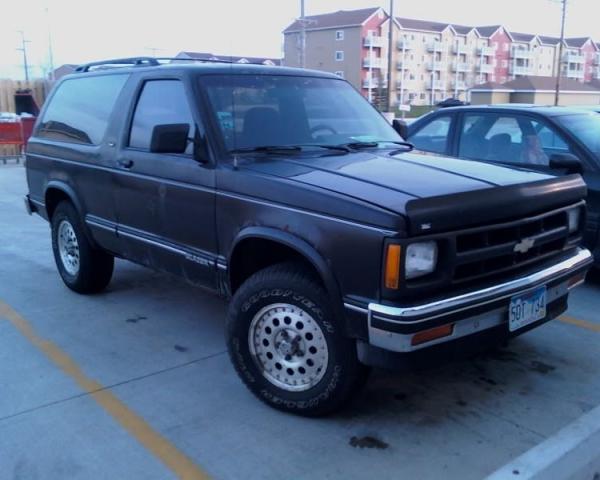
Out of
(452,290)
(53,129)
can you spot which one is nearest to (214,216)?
(452,290)

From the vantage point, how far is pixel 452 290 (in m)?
3.21

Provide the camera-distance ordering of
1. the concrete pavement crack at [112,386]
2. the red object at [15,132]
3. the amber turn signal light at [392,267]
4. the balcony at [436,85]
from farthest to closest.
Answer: the balcony at [436,85]
the red object at [15,132]
the concrete pavement crack at [112,386]
the amber turn signal light at [392,267]

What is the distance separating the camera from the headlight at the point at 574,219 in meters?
4.00

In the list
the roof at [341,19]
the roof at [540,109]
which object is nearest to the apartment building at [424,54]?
the roof at [341,19]

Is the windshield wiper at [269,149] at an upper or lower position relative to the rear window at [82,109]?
lower

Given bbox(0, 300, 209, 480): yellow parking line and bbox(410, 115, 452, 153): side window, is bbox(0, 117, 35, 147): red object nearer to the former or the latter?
bbox(410, 115, 452, 153): side window

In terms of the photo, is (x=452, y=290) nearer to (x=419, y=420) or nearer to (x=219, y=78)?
(x=419, y=420)

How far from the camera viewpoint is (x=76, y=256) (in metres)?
5.80

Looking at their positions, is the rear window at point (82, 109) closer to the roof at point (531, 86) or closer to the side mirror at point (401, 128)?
the side mirror at point (401, 128)

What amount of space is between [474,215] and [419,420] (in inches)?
49.0

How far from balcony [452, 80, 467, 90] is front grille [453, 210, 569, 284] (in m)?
93.5

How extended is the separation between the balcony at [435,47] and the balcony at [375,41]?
991cm

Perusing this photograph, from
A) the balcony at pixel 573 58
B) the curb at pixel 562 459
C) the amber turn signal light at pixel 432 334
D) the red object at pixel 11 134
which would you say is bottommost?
the curb at pixel 562 459

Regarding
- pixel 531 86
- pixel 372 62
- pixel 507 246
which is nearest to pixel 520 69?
pixel 372 62
